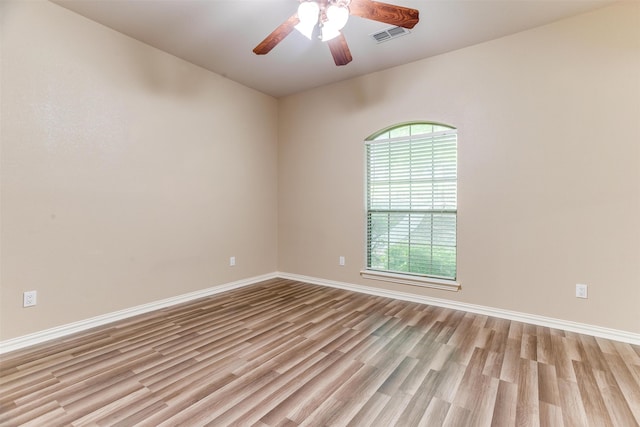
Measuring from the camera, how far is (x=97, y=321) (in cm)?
286

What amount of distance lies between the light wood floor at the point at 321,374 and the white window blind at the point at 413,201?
2.77ft

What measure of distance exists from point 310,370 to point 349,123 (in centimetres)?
320

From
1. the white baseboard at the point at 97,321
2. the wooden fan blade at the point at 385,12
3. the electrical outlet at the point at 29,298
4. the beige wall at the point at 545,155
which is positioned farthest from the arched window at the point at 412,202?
the electrical outlet at the point at 29,298

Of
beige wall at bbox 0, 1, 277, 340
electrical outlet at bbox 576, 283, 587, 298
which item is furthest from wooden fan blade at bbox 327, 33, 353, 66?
electrical outlet at bbox 576, 283, 587, 298

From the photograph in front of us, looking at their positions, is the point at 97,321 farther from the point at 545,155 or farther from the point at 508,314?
the point at 545,155

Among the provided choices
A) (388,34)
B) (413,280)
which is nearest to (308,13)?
(388,34)

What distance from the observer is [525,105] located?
119 inches

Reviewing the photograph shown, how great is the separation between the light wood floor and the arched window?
2.61 ft

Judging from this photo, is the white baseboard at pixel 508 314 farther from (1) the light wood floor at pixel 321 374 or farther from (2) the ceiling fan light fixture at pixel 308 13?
(2) the ceiling fan light fixture at pixel 308 13

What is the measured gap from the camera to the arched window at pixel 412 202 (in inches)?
139

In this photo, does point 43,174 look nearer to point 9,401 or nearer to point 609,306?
point 9,401

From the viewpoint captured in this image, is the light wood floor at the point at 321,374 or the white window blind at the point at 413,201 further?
the white window blind at the point at 413,201

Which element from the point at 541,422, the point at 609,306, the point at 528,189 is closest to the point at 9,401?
the point at 541,422

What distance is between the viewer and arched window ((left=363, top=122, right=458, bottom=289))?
3525 millimetres
